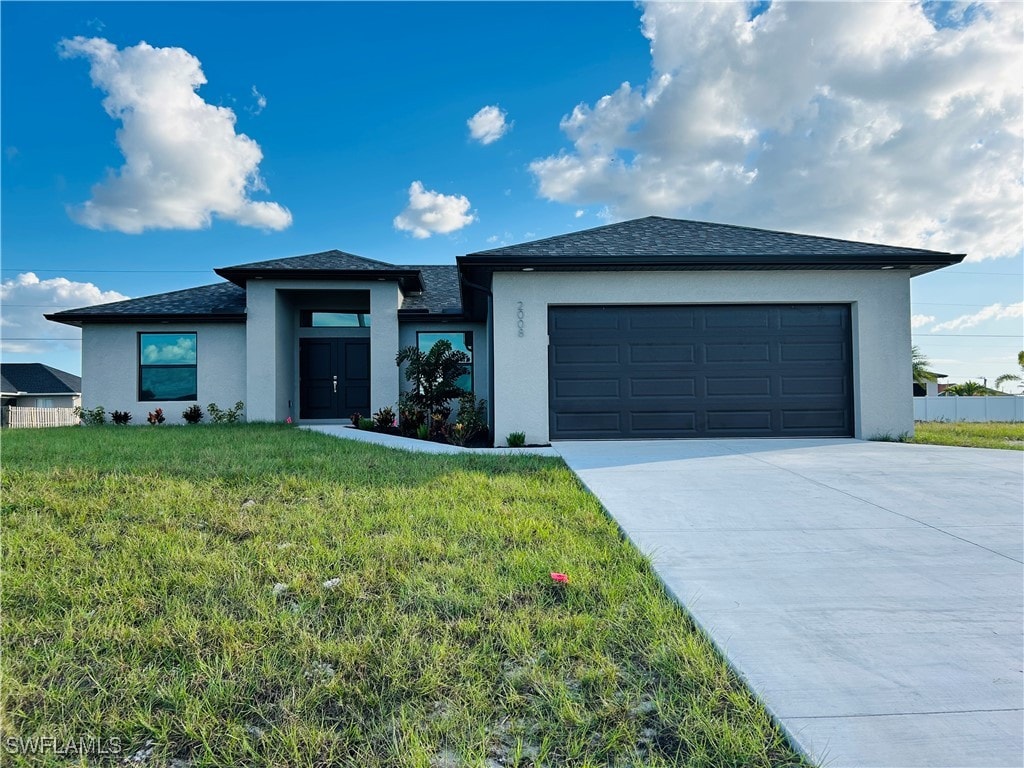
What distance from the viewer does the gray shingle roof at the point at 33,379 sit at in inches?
1156

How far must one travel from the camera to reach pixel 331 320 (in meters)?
14.3

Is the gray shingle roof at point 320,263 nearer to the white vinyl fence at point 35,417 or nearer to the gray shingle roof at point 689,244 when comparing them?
the gray shingle roof at point 689,244

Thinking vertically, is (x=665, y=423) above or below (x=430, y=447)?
above

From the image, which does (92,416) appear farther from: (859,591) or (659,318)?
(859,591)

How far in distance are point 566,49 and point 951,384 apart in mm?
30778

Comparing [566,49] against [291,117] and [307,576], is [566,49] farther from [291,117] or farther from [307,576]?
[307,576]

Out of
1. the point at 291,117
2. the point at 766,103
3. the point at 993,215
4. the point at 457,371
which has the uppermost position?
the point at 291,117

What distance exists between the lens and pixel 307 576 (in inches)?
113

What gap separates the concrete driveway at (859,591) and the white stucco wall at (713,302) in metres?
3.06

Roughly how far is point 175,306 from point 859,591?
16.0 m

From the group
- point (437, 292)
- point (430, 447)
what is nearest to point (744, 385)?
point (430, 447)

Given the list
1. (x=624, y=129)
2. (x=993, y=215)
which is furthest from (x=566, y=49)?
(x=993, y=215)

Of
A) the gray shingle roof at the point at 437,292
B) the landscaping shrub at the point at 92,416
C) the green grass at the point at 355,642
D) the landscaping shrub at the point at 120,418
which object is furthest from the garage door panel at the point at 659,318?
the landscaping shrub at the point at 92,416

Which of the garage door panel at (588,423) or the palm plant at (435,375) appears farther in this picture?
the palm plant at (435,375)
